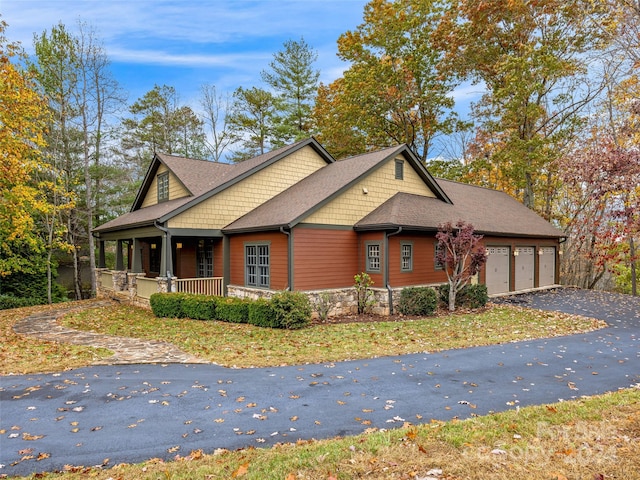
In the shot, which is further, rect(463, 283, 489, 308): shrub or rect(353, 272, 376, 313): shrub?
rect(463, 283, 489, 308): shrub

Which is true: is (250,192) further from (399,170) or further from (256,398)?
(256,398)

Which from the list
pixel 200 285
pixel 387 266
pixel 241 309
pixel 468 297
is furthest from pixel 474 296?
pixel 200 285

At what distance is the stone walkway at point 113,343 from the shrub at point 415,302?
7936 mm

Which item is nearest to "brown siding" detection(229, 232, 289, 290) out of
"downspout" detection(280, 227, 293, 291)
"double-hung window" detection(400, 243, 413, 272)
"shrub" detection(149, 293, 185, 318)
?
"downspout" detection(280, 227, 293, 291)

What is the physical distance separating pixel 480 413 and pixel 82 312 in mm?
15016

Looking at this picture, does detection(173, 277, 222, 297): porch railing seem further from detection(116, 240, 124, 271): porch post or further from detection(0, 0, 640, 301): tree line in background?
detection(0, 0, 640, 301): tree line in background

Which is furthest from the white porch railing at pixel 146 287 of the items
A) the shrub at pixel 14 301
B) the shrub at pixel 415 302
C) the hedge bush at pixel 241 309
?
the shrub at pixel 415 302

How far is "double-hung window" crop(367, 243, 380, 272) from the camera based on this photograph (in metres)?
14.6

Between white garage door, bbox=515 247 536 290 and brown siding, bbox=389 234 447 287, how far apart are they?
6.89m

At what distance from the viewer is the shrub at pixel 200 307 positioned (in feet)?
42.6

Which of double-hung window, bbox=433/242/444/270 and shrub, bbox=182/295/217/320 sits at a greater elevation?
double-hung window, bbox=433/242/444/270

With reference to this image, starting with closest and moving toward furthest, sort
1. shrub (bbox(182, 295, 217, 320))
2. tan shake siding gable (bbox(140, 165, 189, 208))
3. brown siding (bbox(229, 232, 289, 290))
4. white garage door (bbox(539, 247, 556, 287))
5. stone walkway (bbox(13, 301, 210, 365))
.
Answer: stone walkway (bbox(13, 301, 210, 365)) < shrub (bbox(182, 295, 217, 320)) < brown siding (bbox(229, 232, 289, 290)) < tan shake siding gable (bbox(140, 165, 189, 208)) < white garage door (bbox(539, 247, 556, 287))

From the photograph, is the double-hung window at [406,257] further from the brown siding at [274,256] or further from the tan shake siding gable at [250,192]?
the tan shake siding gable at [250,192]

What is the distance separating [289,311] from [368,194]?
20.7 feet
